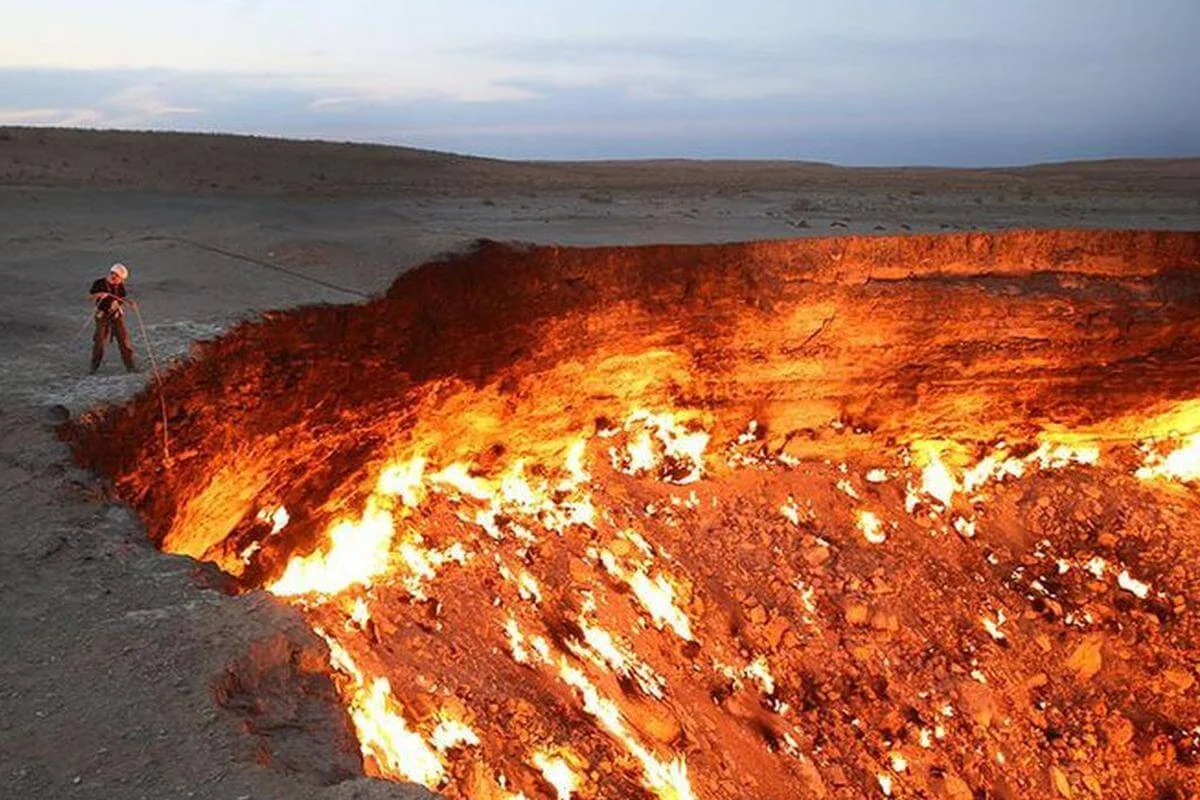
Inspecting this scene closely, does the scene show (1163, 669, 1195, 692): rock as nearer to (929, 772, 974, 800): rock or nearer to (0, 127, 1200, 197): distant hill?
(929, 772, 974, 800): rock

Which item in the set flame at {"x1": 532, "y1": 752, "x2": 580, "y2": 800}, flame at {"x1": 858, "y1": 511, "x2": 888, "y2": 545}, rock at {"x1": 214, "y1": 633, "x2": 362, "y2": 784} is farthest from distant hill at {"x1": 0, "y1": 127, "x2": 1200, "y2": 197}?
rock at {"x1": 214, "y1": 633, "x2": 362, "y2": 784}

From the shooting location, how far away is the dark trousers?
5.64m

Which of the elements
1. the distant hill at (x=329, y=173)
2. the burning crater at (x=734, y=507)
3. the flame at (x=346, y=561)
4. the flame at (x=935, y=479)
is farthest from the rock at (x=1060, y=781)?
the distant hill at (x=329, y=173)

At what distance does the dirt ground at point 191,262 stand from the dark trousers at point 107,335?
0.12 metres

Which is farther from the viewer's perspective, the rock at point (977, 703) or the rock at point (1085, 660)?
the rock at point (1085, 660)

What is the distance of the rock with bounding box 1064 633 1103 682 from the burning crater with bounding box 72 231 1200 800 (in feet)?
0.07

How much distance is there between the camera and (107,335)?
229 inches

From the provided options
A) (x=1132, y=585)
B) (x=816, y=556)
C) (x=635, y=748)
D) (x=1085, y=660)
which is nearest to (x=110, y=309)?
(x=635, y=748)

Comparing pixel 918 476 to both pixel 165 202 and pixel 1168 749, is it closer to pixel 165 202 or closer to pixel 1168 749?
pixel 1168 749

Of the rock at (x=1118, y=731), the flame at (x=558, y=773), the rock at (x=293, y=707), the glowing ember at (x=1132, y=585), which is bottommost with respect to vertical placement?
the rock at (x=1118, y=731)

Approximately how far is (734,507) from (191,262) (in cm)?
589

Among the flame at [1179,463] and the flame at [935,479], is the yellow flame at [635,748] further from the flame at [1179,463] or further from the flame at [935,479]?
the flame at [1179,463]

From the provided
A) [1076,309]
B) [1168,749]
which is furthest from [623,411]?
[1168,749]

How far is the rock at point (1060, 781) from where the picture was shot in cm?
845
